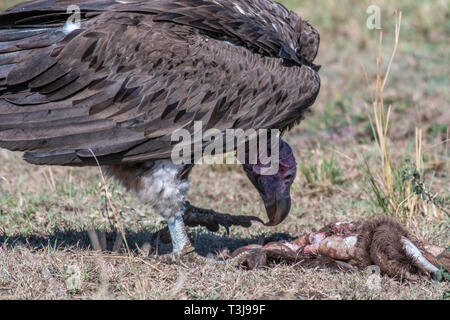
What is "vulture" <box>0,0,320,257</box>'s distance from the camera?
4.07 metres

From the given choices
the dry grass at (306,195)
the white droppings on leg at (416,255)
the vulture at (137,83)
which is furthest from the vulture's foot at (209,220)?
the white droppings on leg at (416,255)

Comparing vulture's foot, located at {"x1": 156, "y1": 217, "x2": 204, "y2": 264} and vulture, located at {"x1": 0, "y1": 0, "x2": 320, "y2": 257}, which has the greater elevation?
vulture, located at {"x1": 0, "y1": 0, "x2": 320, "y2": 257}

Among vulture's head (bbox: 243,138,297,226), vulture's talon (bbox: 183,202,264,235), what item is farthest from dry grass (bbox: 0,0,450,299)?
vulture's head (bbox: 243,138,297,226)

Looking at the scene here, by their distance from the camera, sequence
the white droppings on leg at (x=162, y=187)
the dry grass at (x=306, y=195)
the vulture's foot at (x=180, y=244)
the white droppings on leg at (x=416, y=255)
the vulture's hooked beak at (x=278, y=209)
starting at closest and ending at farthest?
the dry grass at (x=306, y=195) → the white droppings on leg at (x=416, y=255) → the white droppings on leg at (x=162, y=187) → the vulture's foot at (x=180, y=244) → the vulture's hooked beak at (x=278, y=209)

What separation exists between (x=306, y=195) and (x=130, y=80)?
2.24 m

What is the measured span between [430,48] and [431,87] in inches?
55.3

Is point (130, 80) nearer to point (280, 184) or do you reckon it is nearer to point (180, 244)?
point (180, 244)

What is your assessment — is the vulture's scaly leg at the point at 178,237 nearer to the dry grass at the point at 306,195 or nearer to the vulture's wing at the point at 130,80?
the dry grass at the point at 306,195

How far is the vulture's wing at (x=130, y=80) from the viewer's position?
4.06 meters

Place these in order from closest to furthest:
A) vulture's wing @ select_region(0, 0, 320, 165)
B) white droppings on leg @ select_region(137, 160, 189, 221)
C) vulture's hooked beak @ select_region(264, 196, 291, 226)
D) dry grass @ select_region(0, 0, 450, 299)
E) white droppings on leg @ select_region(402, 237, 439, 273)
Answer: dry grass @ select_region(0, 0, 450, 299)
white droppings on leg @ select_region(402, 237, 439, 273)
vulture's wing @ select_region(0, 0, 320, 165)
white droppings on leg @ select_region(137, 160, 189, 221)
vulture's hooked beak @ select_region(264, 196, 291, 226)

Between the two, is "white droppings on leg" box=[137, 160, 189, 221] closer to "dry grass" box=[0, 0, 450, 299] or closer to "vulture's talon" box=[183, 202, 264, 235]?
"dry grass" box=[0, 0, 450, 299]

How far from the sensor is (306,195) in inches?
230

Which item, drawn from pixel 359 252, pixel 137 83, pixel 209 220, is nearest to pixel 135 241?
pixel 209 220

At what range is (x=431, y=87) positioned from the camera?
26.0 feet
